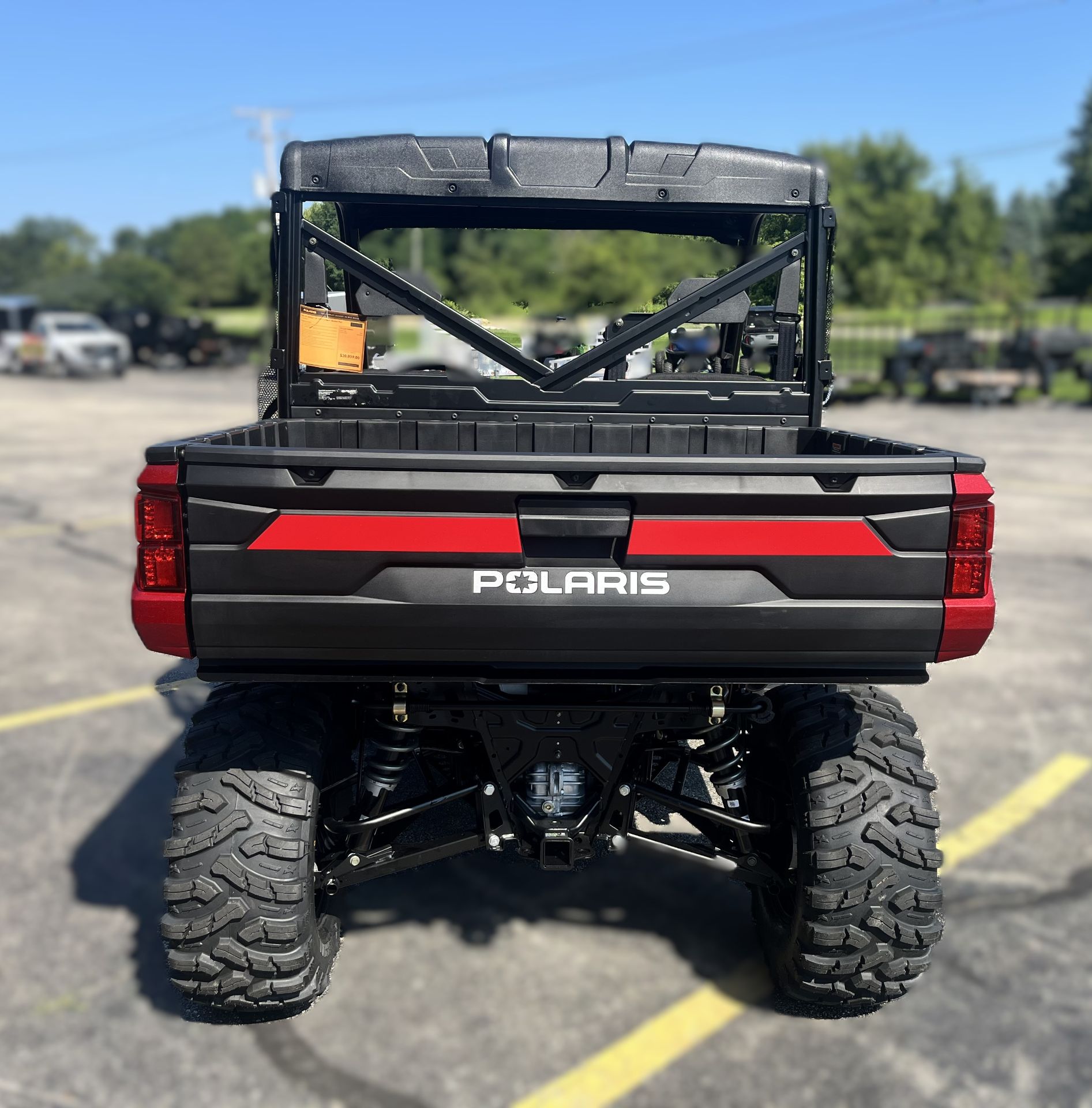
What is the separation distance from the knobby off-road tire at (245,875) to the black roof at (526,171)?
187 cm

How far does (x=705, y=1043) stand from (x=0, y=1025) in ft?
13.4

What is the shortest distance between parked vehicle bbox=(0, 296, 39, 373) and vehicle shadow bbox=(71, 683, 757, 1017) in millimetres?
39282

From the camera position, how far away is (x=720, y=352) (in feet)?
13.9

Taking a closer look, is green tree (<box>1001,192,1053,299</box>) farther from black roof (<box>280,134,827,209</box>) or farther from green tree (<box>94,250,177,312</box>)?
black roof (<box>280,134,827,209</box>)

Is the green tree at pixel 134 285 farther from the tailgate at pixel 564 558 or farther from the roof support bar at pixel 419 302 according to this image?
the tailgate at pixel 564 558

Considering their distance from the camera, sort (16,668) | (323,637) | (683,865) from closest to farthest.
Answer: (323,637)
(683,865)
(16,668)

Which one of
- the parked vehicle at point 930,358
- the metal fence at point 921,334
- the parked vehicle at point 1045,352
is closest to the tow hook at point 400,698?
the metal fence at point 921,334

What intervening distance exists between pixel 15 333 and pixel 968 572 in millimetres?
47659

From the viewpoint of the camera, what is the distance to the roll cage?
12.0 ft

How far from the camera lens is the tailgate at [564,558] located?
2.88 m

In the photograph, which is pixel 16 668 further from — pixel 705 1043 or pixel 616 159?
pixel 616 159

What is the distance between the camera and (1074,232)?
49.7 metres

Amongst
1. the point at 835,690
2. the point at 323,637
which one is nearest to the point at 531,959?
the point at 835,690

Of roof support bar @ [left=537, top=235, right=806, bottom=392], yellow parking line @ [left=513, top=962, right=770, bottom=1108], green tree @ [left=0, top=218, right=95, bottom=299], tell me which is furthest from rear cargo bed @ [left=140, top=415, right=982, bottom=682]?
green tree @ [left=0, top=218, right=95, bottom=299]
